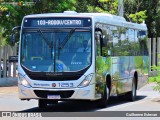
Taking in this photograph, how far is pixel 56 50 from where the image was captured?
17391 millimetres

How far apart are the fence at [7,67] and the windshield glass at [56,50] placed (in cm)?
1455

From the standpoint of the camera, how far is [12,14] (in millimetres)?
32500

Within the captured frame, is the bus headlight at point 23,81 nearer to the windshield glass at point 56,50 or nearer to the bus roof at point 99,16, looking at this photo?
the windshield glass at point 56,50

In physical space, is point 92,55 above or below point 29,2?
below

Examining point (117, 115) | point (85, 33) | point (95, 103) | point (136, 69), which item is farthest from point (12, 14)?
point (117, 115)

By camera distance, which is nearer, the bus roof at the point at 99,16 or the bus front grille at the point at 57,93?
the bus front grille at the point at 57,93

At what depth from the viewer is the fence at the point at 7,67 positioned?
3209 centimetres

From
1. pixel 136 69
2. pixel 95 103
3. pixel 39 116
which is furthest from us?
pixel 136 69

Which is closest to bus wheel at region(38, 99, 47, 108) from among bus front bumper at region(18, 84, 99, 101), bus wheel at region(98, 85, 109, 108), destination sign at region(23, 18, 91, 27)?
bus front bumper at region(18, 84, 99, 101)

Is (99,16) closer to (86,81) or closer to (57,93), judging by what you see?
Result: (86,81)

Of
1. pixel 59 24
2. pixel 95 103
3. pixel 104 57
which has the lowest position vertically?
pixel 95 103

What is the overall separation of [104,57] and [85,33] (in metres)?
1.53

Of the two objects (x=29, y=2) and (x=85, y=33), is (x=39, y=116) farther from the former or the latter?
(x=29, y=2)

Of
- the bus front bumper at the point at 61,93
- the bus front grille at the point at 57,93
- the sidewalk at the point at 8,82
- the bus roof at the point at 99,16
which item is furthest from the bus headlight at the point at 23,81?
the sidewalk at the point at 8,82
